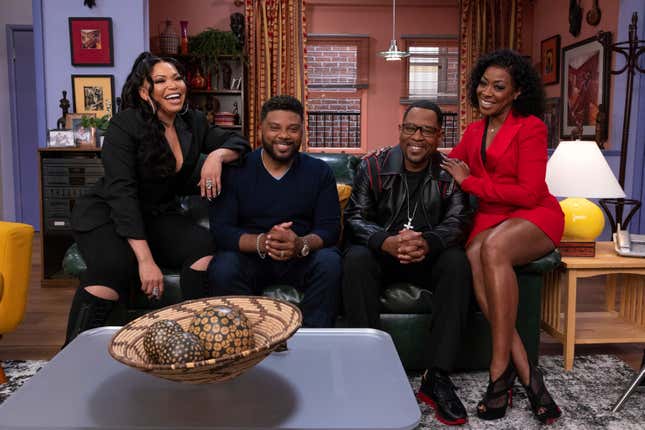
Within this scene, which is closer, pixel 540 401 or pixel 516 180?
pixel 540 401

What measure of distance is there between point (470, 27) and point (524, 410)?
5.04 m

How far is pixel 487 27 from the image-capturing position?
20.3ft

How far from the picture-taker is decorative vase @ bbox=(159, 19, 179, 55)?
5570 millimetres

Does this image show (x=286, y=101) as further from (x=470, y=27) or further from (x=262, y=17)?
(x=470, y=27)

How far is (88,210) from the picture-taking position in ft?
6.91

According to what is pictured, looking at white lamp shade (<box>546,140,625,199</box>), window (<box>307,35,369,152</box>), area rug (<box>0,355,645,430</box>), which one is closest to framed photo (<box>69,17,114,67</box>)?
window (<box>307,35,369,152</box>)

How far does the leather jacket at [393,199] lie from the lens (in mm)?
2256

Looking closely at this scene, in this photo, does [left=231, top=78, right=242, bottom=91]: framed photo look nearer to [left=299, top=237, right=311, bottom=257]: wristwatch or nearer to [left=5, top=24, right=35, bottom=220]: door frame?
[left=5, top=24, right=35, bottom=220]: door frame

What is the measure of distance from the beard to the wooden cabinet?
2206 mm

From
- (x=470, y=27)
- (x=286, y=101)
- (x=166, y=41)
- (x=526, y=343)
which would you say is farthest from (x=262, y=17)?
(x=526, y=343)

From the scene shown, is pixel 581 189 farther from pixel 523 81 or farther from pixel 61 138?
pixel 61 138

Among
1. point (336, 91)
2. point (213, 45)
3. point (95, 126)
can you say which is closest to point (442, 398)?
point (95, 126)

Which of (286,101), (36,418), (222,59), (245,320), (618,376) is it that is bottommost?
(618,376)

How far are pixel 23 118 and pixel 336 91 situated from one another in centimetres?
333
